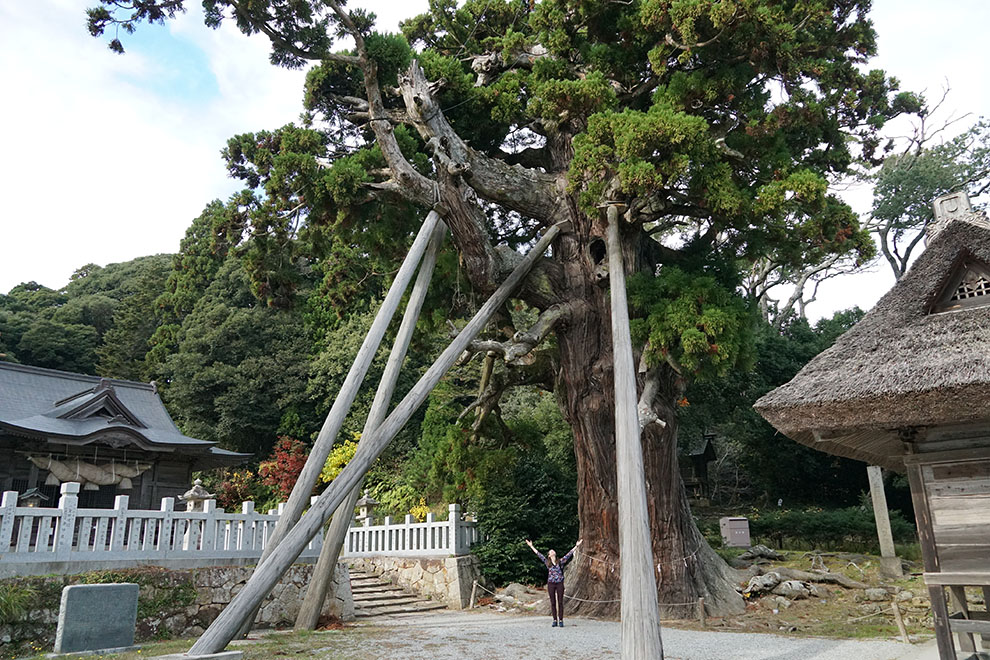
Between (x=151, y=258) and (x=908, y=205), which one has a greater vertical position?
(x=151, y=258)

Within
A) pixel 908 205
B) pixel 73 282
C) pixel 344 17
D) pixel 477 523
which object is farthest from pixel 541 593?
pixel 73 282

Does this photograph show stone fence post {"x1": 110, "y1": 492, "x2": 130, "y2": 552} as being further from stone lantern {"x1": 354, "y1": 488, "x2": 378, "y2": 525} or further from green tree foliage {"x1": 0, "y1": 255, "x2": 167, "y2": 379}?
green tree foliage {"x1": 0, "y1": 255, "x2": 167, "y2": 379}

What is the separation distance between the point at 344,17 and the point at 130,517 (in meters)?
7.29

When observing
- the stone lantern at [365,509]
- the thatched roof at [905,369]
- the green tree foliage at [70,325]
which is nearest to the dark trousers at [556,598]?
the thatched roof at [905,369]

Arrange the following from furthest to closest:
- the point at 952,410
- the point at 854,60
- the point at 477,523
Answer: the point at 477,523 → the point at 854,60 → the point at 952,410

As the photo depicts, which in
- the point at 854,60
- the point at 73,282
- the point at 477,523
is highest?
the point at 73,282

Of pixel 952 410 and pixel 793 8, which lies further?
pixel 793 8

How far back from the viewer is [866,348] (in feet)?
18.4

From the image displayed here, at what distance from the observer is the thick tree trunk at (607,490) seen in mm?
9539

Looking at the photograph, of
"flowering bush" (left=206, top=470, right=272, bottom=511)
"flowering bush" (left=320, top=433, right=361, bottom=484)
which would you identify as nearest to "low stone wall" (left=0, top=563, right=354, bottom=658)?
"flowering bush" (left=320, top=433, right=361, bottom=484)

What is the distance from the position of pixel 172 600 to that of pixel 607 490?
A: 6292mm

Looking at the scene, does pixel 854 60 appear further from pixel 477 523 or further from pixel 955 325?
pixel 477 523

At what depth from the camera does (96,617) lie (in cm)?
627

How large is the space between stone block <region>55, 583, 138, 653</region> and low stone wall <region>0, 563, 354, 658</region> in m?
0.85
